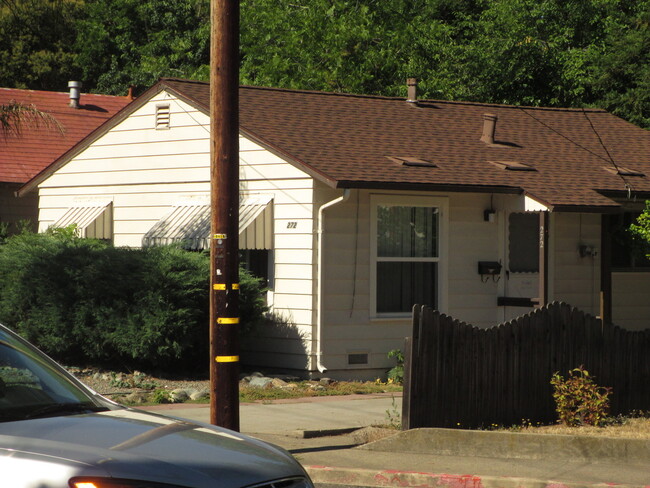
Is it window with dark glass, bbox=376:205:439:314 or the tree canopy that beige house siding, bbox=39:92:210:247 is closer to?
window with dark glass, bbox=376:205:439:314

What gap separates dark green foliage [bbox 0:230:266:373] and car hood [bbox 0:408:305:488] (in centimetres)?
962

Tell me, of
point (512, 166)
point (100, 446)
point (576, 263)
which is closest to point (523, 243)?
point (576, 263)

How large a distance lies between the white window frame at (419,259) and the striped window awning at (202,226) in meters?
1.55

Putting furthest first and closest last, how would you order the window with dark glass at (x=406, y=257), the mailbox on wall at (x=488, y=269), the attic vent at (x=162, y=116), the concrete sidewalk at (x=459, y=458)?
1. the attic vent at (x=162, y=116)
2. the mailbox on wall at (x=488, y=269)
3. the window with dark glass at (x=406, y=257)
4. the concrete sidewalk at (x=459, y=458)

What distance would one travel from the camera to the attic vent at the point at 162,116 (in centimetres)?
1820

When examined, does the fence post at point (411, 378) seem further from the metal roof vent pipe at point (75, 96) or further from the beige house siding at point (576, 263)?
the metal roof vent pipe at point (75, 96)

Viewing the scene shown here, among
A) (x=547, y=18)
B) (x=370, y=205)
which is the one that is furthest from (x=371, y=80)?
(x=370, y=205)

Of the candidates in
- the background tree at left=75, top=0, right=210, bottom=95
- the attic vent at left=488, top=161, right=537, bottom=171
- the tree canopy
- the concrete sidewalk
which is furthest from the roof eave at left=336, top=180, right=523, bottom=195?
the background tree at left=75, top=0, right=210, bottom=95

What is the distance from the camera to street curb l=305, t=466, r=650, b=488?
9039 millimetres

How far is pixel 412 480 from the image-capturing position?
9305mm

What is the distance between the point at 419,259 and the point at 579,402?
5352 mm

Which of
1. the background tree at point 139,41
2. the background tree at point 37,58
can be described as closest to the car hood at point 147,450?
the background tree at point 139,41

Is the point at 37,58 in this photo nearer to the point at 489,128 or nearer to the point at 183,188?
the point at 183,188

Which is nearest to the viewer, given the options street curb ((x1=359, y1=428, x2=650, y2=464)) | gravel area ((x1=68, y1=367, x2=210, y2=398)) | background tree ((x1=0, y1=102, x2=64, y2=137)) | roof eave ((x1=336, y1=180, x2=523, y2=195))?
street curb ((x1=359, y1=428, x2=650, y2=464))
